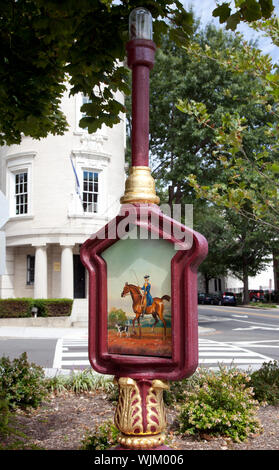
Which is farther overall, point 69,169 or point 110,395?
point 69,169

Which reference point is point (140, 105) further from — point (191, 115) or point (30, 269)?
point (30, 269)

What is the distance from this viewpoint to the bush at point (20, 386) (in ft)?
20.5

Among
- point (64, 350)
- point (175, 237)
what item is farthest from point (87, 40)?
point (64, 350)

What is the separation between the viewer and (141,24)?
9.61 ft

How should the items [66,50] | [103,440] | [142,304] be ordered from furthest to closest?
[66,50] → [103,440] → [142,304]

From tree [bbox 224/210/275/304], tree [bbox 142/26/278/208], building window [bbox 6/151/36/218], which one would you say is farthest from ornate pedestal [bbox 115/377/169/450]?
tree [bbox 224/210/275/304]

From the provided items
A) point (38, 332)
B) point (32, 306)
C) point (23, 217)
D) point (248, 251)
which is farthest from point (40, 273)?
point (248, 251)

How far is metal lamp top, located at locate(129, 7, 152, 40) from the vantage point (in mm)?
2914

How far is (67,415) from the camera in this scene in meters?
6.09

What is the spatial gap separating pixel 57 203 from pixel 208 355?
11.5 metres

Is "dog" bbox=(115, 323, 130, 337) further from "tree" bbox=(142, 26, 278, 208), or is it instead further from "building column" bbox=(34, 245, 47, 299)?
"building column" bbox=(34, 245, 47, 299)

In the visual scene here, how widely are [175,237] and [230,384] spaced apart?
3750 millimetres

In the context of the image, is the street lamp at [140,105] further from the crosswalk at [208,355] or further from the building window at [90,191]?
the building window at [90,191]
